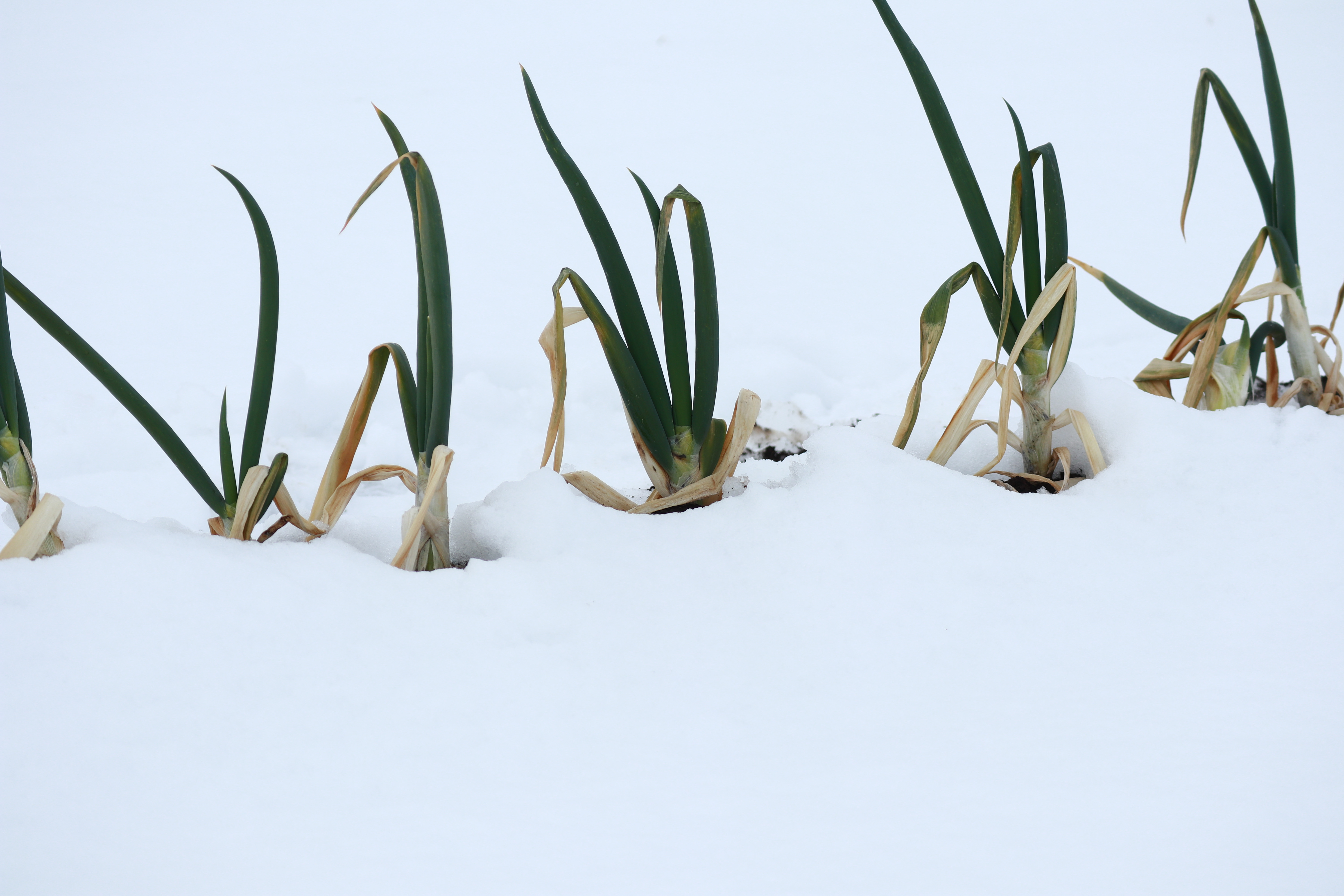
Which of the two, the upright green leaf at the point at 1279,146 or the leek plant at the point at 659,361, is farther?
the upright green leaf at the point at 1279,146

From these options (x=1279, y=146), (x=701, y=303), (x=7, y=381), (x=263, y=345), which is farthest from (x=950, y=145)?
(x=7, y=381)

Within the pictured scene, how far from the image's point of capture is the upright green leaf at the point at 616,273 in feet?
1.74

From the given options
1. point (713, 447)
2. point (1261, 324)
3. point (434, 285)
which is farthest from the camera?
point (1261, 324)

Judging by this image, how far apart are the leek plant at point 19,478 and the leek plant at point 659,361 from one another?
30 cm

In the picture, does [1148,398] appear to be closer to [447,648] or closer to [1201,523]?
[1201,523]

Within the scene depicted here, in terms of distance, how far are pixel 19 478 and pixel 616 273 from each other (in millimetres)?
402

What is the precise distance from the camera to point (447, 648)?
45cm

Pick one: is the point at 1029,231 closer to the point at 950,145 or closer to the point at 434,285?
the point at 950,145

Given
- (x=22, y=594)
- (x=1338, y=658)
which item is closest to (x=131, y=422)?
(x=22, y=594)

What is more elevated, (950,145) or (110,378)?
(950,145)

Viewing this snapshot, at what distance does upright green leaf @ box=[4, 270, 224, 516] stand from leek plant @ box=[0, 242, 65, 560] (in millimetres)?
16

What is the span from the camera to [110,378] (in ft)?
1.75

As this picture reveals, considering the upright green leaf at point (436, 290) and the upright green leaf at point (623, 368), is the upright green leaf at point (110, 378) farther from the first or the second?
the upright green leaf at point (623, 368)

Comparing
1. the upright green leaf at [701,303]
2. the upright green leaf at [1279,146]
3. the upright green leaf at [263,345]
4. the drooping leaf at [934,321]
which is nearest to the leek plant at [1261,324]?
the upright green leaf at [1279,146]
